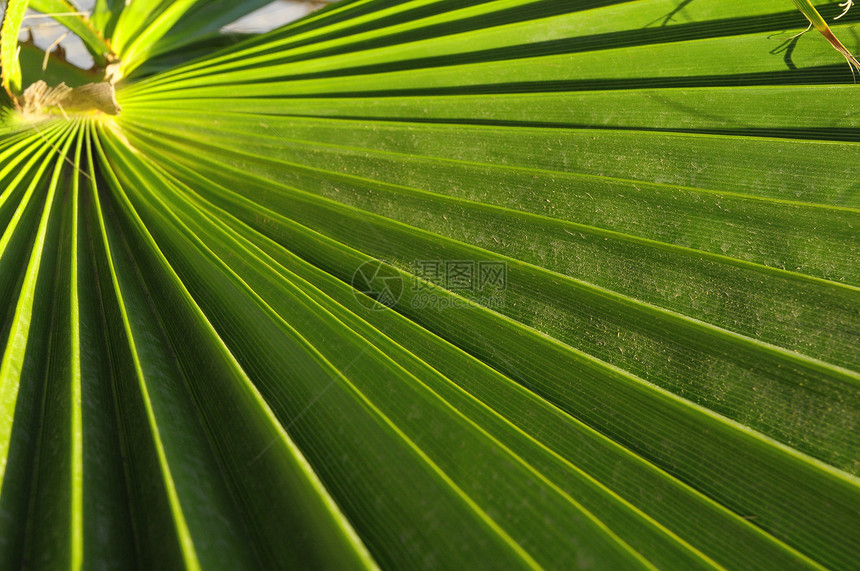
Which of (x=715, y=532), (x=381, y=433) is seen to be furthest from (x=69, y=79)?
(x=715, y=532)

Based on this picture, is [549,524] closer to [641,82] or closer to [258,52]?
[641,82]

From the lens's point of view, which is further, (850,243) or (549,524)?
(850,243)

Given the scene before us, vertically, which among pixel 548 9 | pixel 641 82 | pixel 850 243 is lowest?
pixel 850 243

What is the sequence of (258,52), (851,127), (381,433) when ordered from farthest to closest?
(258,52) < (851,127) < (381,433)
